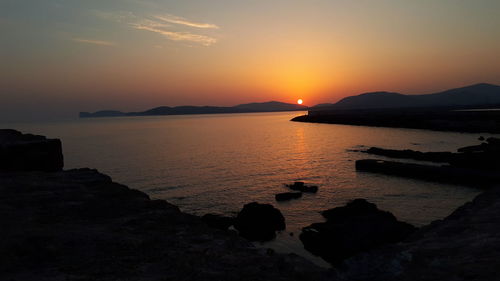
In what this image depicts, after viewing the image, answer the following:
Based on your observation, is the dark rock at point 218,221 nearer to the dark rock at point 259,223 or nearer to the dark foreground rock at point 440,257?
the dark rock at point 259,223

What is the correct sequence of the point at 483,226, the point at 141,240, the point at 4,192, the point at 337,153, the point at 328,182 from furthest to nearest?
the point at 337,153, the point at 328,182, the point at 4,192, the point at 483,226, the point at 141,240

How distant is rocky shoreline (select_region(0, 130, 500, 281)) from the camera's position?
6367mm

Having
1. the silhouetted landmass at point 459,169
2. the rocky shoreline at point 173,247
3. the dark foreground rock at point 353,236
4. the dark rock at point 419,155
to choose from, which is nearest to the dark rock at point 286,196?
the dark foreground rock at point 353,236

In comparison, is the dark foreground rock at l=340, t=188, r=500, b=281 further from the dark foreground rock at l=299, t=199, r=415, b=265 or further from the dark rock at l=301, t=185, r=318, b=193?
the dark rock at l=301, t=185, r=318, b=193

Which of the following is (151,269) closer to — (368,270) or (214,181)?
(368,270)

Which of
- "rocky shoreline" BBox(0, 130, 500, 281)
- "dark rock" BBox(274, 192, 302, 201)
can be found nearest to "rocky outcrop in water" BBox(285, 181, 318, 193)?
"dark rock" BBox(274, 192, 302, 201)

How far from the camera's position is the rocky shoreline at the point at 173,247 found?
6.37 meters

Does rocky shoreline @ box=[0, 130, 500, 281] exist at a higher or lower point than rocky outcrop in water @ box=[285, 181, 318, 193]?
higher

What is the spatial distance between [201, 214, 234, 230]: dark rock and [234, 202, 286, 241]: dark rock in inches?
17.3

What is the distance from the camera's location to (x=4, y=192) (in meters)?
11.9

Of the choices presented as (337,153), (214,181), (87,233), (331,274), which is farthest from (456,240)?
(337,153)

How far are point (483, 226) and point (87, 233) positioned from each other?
35.9 feet

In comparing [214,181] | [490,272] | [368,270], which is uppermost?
[490,272]

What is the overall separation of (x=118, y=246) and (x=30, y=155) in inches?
556
